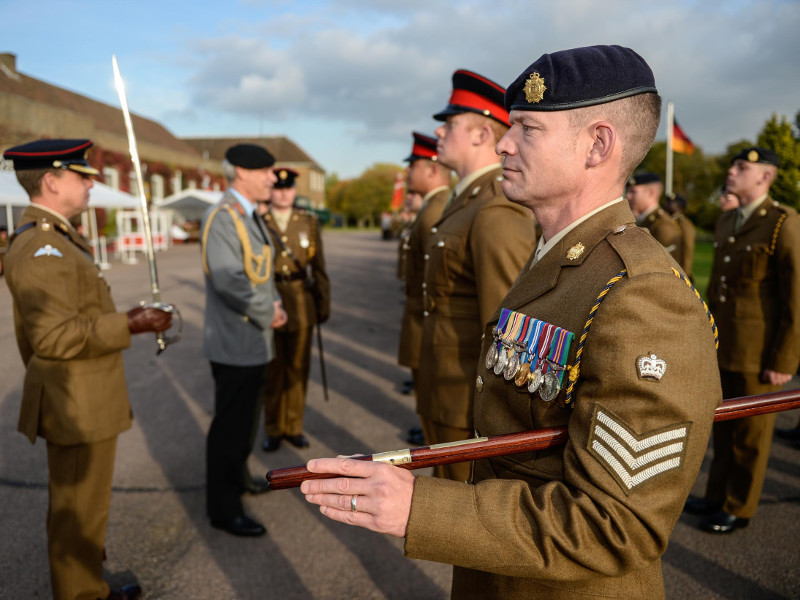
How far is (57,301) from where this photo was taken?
2453mm

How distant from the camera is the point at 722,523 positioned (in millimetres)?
3416

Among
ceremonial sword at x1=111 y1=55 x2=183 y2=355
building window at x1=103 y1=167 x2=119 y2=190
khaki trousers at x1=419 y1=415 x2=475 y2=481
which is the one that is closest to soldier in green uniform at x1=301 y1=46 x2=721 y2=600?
khaki trousers at x1=419 y1=415 x2=475 y2=481

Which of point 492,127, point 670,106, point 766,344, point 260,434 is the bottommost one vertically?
point 260,434

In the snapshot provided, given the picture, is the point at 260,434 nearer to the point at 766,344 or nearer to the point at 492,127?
the point at 492,127

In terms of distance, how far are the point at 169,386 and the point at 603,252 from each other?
6213 mm

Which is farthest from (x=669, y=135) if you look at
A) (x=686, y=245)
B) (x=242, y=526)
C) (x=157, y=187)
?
(x=157, y=187)

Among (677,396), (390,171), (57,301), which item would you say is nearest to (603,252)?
(677,396)

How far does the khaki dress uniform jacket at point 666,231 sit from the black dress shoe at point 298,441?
4020 mm

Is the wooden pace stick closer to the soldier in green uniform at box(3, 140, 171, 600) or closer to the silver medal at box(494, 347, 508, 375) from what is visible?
the silver medal at box(494, 347, 508, 375)

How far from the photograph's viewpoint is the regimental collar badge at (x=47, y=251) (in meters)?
2.44

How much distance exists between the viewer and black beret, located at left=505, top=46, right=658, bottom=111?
1189 mm

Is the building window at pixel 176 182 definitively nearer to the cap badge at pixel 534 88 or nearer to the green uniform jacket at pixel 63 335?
the green uniform jacket at pixel 63 335

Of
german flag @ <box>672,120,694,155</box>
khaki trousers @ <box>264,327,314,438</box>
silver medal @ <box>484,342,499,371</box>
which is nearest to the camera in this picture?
silver medal @ <box>484,342,499,371</box>

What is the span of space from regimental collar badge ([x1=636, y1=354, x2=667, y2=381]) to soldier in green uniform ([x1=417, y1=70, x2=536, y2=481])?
1470mm
